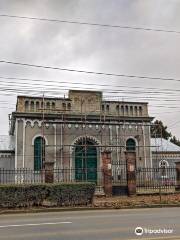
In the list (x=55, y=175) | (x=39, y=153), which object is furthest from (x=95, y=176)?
(x=39, y=153)

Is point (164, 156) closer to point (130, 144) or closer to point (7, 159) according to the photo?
point (130, 144)

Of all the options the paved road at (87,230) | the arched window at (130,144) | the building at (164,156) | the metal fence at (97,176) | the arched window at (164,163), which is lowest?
the paved road at (87,230)

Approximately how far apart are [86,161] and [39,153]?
4003 mm

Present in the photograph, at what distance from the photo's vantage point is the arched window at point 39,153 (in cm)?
3022

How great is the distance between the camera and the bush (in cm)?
1842

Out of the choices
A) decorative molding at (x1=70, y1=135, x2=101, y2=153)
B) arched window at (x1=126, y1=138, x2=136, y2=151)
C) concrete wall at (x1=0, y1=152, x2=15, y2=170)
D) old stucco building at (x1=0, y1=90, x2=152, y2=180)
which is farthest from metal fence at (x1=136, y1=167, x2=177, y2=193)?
concrete wall at (x1=0, y1=152, x2=15, y2=170)

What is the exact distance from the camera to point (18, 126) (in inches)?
1182

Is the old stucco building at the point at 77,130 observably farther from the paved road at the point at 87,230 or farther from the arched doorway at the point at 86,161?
the paved road at the point at 87,230

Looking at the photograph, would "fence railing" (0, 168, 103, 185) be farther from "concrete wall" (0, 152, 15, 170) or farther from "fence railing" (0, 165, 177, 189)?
"concrete wall" (0, 152, 15, 170)

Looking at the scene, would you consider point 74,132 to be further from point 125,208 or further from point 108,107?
point 125,208

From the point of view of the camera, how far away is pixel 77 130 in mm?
31328

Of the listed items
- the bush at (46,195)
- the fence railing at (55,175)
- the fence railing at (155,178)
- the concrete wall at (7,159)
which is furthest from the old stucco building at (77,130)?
the bush at (46,195)

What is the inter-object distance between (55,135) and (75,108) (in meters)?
2.91

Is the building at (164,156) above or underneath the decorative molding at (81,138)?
underneath
